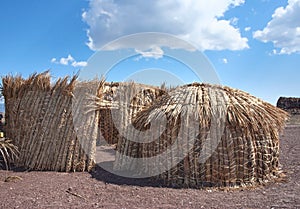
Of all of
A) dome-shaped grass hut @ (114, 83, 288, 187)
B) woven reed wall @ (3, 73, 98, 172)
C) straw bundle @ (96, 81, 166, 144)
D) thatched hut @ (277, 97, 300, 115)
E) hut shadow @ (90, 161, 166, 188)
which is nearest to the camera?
dome-shaped grass hut @ (114, 83, 288, 187)

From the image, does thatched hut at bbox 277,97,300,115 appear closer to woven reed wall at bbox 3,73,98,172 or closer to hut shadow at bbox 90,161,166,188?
hut shadow at bbox 90,161,166,188

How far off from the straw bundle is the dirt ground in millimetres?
2280

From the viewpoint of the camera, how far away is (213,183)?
6605 millimetres

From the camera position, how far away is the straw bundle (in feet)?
34.1

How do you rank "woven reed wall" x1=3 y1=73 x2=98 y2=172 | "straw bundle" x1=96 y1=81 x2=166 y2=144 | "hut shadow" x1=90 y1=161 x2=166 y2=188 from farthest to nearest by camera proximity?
"straw bundle" x1=96 y1=81 x2=166 y2=144, "woven reed wall" x1=3 y1=73 x2=98 y2=172, "hut shadow" x1=90 y1=161 x2=166 y2=188

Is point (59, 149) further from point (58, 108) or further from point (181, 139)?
point (181, 139)

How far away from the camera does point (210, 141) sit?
6574mm

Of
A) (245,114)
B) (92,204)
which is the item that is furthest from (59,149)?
(245,114)

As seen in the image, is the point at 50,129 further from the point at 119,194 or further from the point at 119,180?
the point at 119,194

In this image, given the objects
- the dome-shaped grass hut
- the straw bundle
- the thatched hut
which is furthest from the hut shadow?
the thatched hut

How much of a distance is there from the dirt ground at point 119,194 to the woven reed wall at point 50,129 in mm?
517

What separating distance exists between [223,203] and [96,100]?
14.1 ft

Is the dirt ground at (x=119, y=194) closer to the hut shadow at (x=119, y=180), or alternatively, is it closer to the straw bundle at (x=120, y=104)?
the hut shadow at (x=119, y=180)

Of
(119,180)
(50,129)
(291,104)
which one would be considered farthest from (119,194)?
(291,104)
